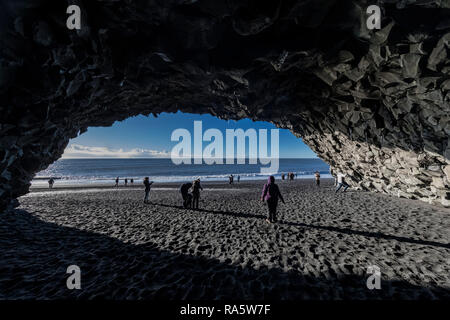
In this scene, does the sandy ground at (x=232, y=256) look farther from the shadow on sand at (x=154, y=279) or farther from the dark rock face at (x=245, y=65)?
the dark rock face at (x=245, y=65)

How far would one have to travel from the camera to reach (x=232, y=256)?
6.87m

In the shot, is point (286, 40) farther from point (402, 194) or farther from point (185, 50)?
point (402, 194)

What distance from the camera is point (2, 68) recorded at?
613cm

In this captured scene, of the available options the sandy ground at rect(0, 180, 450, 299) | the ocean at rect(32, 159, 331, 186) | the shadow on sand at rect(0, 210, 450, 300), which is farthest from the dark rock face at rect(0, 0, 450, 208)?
the ocean at rect(32, 159, 331, 186)

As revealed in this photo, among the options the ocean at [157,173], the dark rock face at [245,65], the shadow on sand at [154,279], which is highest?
the dark rock face at [245,65]

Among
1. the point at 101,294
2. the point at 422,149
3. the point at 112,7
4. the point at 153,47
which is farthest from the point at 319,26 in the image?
the point at 101,294

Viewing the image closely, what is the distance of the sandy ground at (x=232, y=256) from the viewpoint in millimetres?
4988

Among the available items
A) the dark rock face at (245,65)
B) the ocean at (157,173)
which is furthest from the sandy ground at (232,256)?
the ocean at (157,173)

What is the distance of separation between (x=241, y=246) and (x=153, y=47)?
1087 centimetres

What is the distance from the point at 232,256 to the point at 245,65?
10.6 metres

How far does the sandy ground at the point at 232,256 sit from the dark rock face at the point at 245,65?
4238 mm

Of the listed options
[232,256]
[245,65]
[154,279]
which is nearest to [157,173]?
[245,65]

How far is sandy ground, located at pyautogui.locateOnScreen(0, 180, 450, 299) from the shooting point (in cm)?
499

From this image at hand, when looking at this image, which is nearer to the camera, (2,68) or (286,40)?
(2,68)
